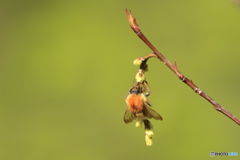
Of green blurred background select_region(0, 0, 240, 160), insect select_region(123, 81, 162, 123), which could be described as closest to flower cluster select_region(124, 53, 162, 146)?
insect select_region(123, 81, 162, 123)

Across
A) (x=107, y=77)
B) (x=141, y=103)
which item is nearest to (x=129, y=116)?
(x=141, y=103)

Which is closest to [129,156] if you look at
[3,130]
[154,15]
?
[3,130]

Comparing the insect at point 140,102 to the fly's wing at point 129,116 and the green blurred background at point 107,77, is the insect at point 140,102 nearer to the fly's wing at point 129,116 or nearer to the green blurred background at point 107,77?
the fly's wing at point 129,116

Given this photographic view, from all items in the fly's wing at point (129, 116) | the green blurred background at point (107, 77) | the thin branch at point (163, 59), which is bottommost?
the fly's wing at point (129, 116)

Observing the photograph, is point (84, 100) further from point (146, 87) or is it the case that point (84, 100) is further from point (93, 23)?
point (146, 87)

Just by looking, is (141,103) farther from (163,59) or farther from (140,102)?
(163,59)

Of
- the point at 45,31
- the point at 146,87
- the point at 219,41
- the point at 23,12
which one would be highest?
the point at 23,12

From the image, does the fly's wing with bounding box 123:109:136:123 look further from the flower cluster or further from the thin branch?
the thin branch

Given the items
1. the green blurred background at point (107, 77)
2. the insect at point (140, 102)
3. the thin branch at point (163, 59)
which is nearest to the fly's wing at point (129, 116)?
the insect at point (140, 102)
